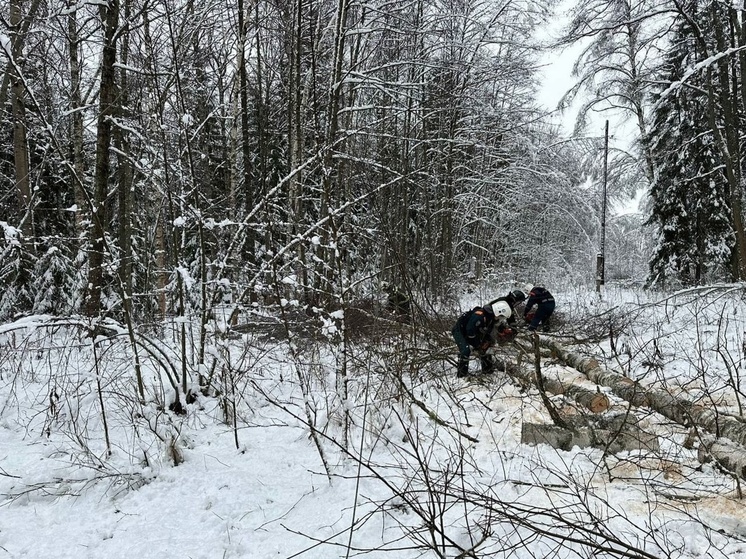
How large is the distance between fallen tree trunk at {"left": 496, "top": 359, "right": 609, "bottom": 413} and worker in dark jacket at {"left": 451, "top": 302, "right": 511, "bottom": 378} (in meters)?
0.26

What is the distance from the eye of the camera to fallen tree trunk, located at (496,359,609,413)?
453 cm

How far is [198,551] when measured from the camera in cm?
259

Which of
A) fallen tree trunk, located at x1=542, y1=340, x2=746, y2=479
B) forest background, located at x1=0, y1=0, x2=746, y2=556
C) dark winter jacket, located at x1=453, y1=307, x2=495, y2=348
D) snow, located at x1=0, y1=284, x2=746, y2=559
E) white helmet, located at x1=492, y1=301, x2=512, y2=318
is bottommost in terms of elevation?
snow, located at x1=0, y1=284, x2=746, y2=559

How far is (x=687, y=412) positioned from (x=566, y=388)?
168 cm

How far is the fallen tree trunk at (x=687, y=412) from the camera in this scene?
313cm

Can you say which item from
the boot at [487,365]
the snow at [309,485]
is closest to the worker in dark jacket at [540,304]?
the boot at [487,365]

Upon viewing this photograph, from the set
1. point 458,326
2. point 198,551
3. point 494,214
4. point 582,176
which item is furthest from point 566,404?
point 582,176

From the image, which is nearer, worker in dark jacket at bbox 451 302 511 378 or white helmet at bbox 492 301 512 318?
worker in dark jacket at bbox 451 302 511 378

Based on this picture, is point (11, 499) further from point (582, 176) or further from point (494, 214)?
point (582, 176)

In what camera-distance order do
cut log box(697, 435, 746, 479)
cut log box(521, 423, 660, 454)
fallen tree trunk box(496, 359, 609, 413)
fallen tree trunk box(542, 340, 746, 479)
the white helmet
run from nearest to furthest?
cut log box(697, 435, 746, 479), fallen tree trunk box(542, 340, 746, 479), cut log box(521, 423, 660, 454), fallen tree trunk box(496, 359, 609, 413), the white helmet

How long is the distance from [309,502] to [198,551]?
28.6 inches

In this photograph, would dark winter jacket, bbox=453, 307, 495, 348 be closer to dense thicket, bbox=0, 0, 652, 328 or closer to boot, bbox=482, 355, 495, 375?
boot, bbox=482, 355, 495, 375

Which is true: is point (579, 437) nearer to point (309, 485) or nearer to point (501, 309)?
point (309, 485)

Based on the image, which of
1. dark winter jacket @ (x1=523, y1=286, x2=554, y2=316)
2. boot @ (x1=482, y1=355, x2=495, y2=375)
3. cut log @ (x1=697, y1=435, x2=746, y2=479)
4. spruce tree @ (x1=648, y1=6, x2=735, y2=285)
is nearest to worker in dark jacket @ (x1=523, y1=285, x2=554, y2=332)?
dark winter jacket @ (x1=523, y1=286, x2=554, y2=316)
